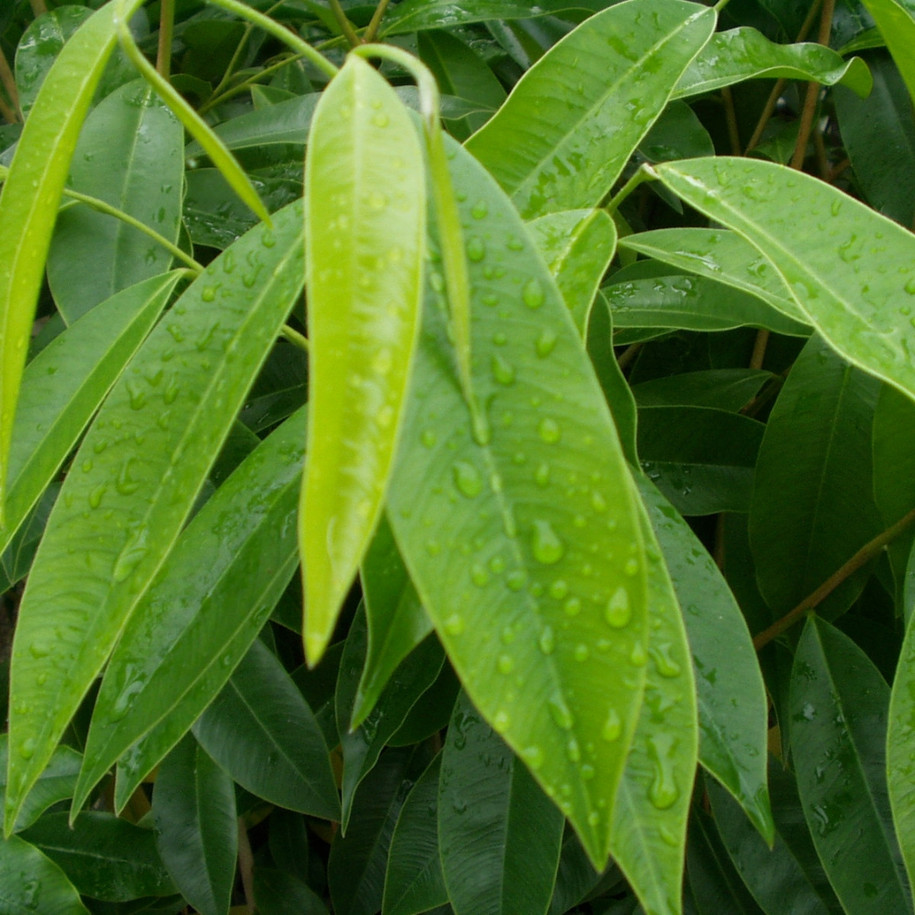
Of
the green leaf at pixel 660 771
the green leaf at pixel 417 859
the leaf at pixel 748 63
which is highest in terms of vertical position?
the leaf at pixel 748 63

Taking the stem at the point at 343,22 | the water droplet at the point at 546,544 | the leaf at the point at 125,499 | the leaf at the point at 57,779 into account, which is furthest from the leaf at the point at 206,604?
the stem at the point at 343,22

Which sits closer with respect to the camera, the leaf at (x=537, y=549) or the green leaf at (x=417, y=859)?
the leaf at (x=537, y=549)

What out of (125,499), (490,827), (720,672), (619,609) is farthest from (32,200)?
(490,827)

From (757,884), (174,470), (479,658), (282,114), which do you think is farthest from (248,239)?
(757,884)

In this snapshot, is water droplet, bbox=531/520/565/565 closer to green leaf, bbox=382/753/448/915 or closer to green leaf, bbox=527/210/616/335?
green leaf, bbox=527/210/616/335

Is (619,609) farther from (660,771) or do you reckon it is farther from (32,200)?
(32,200)

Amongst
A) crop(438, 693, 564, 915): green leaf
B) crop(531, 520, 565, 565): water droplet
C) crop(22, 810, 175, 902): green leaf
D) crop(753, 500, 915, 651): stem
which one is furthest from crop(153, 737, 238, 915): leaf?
crop(531, 520, 565, 565): water droplet

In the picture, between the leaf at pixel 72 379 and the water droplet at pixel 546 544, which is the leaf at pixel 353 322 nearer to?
the water droplet at pixel 546 544

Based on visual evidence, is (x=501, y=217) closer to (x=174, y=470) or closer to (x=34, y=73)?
(x=174, y=470)

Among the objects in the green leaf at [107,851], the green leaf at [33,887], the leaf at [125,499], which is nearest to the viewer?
the leaf at [125,499]
